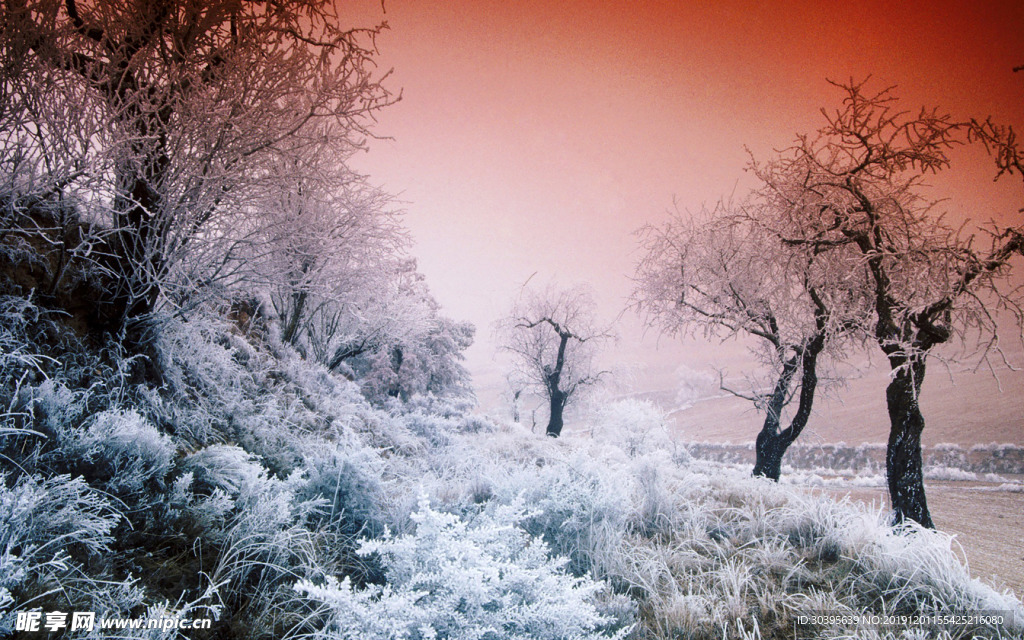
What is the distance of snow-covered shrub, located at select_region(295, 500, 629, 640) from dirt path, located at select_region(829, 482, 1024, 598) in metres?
3.52

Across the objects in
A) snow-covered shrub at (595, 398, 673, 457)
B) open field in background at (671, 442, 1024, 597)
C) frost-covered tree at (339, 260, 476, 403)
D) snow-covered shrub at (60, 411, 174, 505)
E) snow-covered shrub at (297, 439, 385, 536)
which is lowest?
open field in background at (671, 442, 1024, 597)

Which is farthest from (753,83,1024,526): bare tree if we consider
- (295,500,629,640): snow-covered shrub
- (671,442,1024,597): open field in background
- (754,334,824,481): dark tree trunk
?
(295,500,629,640): snow-covered shrub

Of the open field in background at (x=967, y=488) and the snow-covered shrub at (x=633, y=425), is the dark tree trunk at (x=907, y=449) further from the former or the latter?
the snow-covered shrub at (x=633, y=425)

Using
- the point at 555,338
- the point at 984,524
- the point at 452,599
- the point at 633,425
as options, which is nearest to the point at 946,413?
the point at 984,524

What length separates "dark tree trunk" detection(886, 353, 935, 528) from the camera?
5.45 metres

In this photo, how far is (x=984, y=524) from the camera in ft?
20.3

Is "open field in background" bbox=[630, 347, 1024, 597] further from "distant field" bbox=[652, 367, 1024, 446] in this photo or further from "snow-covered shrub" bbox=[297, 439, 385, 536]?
"snow-covered shrub" bbox=[297, 439, 385, 536]

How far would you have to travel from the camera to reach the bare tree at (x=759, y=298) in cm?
691

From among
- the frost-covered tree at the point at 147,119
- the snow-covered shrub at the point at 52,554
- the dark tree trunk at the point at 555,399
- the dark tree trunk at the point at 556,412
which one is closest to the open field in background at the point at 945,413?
the dark tree trunk at the point at 555,399

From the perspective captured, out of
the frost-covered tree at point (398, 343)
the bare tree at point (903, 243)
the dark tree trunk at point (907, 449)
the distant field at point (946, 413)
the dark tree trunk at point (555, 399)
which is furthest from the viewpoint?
the dark tree trunk at point (555, 399)

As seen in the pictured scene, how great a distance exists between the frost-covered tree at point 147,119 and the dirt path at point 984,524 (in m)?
7.27

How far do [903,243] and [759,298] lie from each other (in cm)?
221

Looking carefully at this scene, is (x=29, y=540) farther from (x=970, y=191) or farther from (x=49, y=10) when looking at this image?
(x=970, y=191)

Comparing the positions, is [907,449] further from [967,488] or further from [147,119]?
[147,119]
